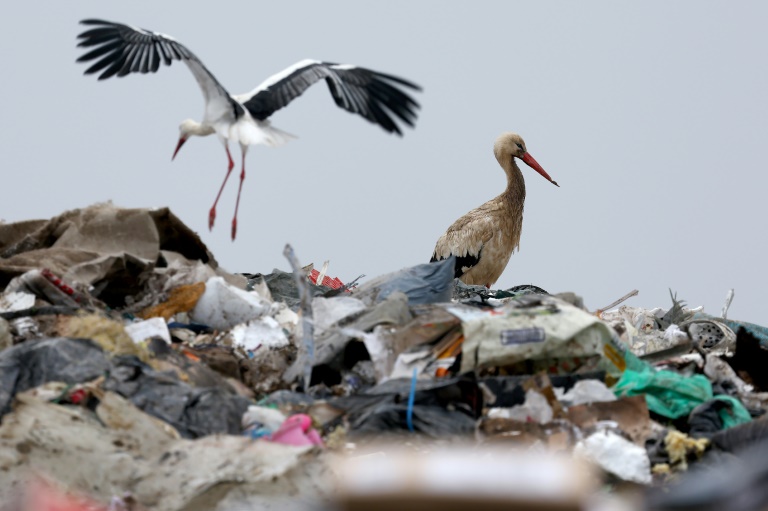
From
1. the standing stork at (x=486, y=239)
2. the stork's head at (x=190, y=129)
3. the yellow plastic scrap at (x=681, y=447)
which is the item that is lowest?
the standing stork at (x=486, y=239)

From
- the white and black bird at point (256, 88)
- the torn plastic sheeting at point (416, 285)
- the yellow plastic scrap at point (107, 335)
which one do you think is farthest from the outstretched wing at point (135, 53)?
the yellow plastic scrap at point (107, 335)

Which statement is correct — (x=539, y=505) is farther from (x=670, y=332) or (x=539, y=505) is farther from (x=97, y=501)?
(x=670, y=332)

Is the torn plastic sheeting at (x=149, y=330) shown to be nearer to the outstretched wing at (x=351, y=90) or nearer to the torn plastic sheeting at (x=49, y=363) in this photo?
the torn plastic sheeting at (x=49, y=363)

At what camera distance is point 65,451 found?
11.1 feet

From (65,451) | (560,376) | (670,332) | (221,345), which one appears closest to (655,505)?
(65,451)

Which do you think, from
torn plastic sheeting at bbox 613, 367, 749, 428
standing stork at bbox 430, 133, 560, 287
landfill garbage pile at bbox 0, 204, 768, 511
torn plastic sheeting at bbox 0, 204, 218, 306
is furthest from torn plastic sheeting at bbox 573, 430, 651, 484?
standing stork at bbox 430, 133, 560, 287

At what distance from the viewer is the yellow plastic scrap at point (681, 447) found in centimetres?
384

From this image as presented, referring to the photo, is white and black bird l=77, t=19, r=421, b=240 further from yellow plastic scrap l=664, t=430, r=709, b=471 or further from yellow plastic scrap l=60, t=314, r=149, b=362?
yellow plastic scrap l=664, t=430, r=709, b=471

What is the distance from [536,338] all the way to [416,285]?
1.55 metres

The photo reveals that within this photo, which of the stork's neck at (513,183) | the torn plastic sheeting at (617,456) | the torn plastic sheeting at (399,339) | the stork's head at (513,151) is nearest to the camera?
the torn plastic sheeting at (617,456)

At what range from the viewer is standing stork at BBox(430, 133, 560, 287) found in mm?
11156

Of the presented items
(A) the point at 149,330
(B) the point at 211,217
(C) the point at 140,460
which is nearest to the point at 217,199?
(B) the point at 211,217

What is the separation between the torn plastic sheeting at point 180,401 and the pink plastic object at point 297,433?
0.23 metres

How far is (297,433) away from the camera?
11.8ft
